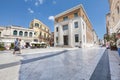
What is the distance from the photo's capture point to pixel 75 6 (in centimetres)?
2391

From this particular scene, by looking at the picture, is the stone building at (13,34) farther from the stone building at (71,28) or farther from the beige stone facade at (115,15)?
the beige stone facade at (115,15)

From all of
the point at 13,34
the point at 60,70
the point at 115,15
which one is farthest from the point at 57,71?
the point at 13,34

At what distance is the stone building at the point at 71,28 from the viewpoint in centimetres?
2248

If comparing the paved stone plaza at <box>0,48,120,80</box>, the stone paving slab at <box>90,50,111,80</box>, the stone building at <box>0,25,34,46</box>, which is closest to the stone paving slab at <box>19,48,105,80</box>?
the paved stone plaza at <box>0,48,120,80</box>

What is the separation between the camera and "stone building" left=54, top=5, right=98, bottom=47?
73.8ft

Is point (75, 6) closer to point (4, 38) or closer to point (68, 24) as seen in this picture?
point (68, 24)

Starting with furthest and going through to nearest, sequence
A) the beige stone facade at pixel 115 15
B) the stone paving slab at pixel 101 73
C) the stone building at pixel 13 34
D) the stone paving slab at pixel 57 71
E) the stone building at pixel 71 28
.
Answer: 1. the stone building at pixel 13 34
2. the stone building at pixel 71 28
3. the beige stone facade at pixel 115 15
4. the stone paving slab at pixel 57 71
5. the stone paving slab at pixel 101 73

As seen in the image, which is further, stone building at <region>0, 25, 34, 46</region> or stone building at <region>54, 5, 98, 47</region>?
stone building at <region>0, 25, 34, 46</region>

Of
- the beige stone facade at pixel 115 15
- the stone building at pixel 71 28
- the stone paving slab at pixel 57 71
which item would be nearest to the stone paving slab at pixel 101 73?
the stone paving slab at pixel 57 71

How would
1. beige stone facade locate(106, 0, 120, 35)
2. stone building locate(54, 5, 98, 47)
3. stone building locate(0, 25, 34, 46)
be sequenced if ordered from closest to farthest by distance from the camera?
beige stone facade locate(106, 0, 120, 35)
stone building locate(54, 5, 98, 47)
stone building locate(0, 25, 34, 46)

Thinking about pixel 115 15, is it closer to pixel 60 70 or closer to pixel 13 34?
pixel 60 70

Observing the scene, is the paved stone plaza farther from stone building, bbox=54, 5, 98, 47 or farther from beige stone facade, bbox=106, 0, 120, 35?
stone building, bbox=54, 5, 98, 47

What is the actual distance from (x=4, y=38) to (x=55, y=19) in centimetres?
1682

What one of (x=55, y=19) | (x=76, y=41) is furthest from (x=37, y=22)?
(x=76, y=41)
